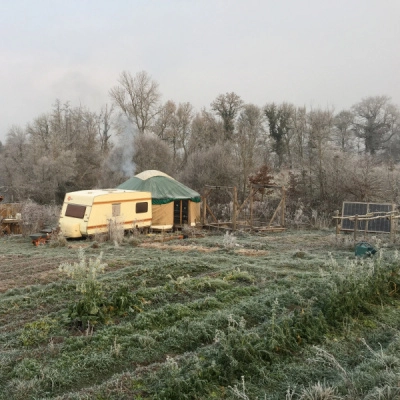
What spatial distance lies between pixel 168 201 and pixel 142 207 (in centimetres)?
154

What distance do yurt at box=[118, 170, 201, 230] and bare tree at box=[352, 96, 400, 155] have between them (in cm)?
2189

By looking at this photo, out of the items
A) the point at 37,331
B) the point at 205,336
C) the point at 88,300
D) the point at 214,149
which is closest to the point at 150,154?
the point at 214,149

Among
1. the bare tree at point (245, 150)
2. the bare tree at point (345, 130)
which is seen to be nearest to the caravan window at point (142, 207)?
the bare tree at point (245, 150)

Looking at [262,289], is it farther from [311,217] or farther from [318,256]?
[311,217]

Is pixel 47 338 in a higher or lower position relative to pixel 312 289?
lower

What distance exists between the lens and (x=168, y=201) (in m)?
17.6

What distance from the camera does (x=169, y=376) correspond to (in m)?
3.41

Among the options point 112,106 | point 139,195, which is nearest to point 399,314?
point 139,195

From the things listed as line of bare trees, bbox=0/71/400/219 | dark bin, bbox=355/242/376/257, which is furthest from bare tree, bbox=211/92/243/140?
dark bin, bbox=355/242/376/257

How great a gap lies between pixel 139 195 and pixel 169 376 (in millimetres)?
13170

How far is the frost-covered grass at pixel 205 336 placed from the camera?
134 inches

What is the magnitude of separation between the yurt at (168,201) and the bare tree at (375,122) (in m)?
21.9

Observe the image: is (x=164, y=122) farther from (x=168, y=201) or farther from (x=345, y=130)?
(x=168, y=201)

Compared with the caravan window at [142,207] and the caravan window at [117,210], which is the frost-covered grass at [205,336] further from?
the caravan window at [142,207]
